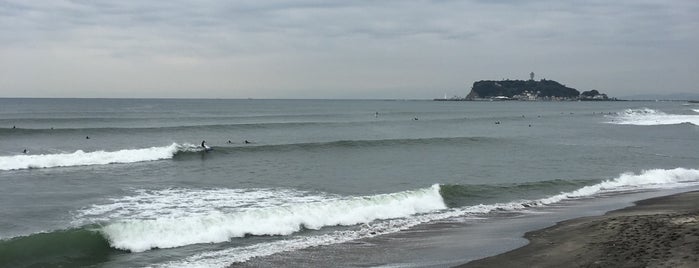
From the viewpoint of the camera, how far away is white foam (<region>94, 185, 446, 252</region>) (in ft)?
40.3

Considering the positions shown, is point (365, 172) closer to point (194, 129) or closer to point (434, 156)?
point (434, 156)

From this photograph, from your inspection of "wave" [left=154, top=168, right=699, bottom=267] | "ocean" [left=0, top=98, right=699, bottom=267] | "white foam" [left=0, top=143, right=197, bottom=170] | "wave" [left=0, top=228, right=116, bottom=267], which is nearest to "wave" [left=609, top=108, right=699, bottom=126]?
"ocean" [left=0, top=98, right=699, bottom=267]

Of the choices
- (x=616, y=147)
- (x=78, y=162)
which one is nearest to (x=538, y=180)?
(x=616, y=147)

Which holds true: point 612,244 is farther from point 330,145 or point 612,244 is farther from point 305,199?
point 330,145

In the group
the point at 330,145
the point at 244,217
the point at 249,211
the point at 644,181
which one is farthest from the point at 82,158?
the point at 644,181

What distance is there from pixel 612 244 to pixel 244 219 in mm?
7801

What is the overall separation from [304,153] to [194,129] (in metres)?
22.3

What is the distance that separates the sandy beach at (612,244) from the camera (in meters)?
9.23

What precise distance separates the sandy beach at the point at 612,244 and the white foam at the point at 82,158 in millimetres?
21282

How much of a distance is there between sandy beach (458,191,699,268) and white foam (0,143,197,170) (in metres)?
21.3

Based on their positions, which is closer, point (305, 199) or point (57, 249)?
point (57, 249)

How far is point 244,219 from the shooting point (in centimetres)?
1359

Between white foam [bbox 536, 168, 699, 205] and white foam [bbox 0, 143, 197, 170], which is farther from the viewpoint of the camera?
white foam [bbox 0, 143, 197, 170]

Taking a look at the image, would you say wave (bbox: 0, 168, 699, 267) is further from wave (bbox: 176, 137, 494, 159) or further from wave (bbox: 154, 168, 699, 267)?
wave (bbox: 176, 137, 494, 159)
